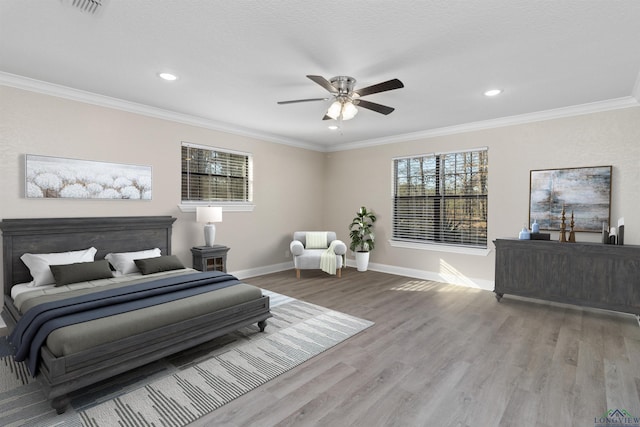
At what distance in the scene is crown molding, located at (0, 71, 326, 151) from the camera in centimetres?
340

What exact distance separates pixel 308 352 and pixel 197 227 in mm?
3079

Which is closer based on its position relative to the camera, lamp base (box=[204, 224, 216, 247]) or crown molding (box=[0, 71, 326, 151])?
crown molding (box=[0, 71, 326, 151])

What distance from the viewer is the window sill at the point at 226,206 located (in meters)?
4.87

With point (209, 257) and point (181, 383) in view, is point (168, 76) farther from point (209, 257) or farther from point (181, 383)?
point (181, 383)

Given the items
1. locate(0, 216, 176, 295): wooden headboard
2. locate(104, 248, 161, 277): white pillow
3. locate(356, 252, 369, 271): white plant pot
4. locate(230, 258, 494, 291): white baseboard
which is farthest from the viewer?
locate(356, 252, 369, 271): white plant pot

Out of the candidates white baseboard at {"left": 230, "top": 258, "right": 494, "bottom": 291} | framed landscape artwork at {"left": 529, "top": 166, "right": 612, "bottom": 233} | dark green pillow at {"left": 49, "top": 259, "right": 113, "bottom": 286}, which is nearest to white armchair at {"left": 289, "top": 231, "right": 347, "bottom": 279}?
white baseboard at {"left": 230, "top": 258, "right": 494, "bottom": 291}

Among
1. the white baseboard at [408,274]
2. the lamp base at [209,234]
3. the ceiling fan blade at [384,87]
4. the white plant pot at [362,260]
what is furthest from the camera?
the white plant pot at [362,260]

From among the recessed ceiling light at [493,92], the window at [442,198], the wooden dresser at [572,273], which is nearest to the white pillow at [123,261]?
the window at [442,198]

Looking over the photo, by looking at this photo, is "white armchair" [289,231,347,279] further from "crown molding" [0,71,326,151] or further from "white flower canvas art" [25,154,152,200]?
"white flower canvas art" [25,154,152,200]

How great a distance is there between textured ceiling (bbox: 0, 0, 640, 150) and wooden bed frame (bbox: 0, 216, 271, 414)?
1.68 metres

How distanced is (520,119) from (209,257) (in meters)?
5.20

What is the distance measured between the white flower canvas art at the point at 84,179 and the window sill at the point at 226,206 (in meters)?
0.56

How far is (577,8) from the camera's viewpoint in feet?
6.95

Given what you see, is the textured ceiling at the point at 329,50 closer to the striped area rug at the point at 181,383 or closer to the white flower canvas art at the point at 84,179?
the white flower canvas art at the point at 84,179
